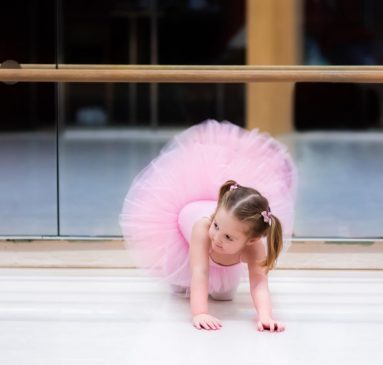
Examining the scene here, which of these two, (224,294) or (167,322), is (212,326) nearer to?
(167,322)

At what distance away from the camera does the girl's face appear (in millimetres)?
1534

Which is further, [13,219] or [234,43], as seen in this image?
[234,43]

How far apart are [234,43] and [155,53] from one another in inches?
32.8

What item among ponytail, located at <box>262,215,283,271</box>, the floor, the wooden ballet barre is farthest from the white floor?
the wooden ballet barre

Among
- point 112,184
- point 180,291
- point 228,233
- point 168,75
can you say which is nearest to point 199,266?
point 228,233

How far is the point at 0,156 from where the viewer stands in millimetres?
5508

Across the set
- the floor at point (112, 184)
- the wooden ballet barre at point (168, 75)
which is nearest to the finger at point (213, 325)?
the wooden ballet barre at point (168, 75)

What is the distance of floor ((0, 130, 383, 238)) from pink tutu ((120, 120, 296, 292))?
50cm

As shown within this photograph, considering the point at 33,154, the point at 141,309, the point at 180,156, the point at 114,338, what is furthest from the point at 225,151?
the point at 33,154

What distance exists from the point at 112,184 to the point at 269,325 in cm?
246

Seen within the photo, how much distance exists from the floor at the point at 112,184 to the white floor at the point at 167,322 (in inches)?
15.4

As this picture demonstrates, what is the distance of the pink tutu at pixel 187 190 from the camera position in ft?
5.83

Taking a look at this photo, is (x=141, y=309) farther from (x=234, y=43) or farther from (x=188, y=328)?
(x=234, y=43)

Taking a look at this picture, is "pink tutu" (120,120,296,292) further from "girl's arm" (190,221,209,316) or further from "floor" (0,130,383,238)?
"floor" (0,130,383,238)
